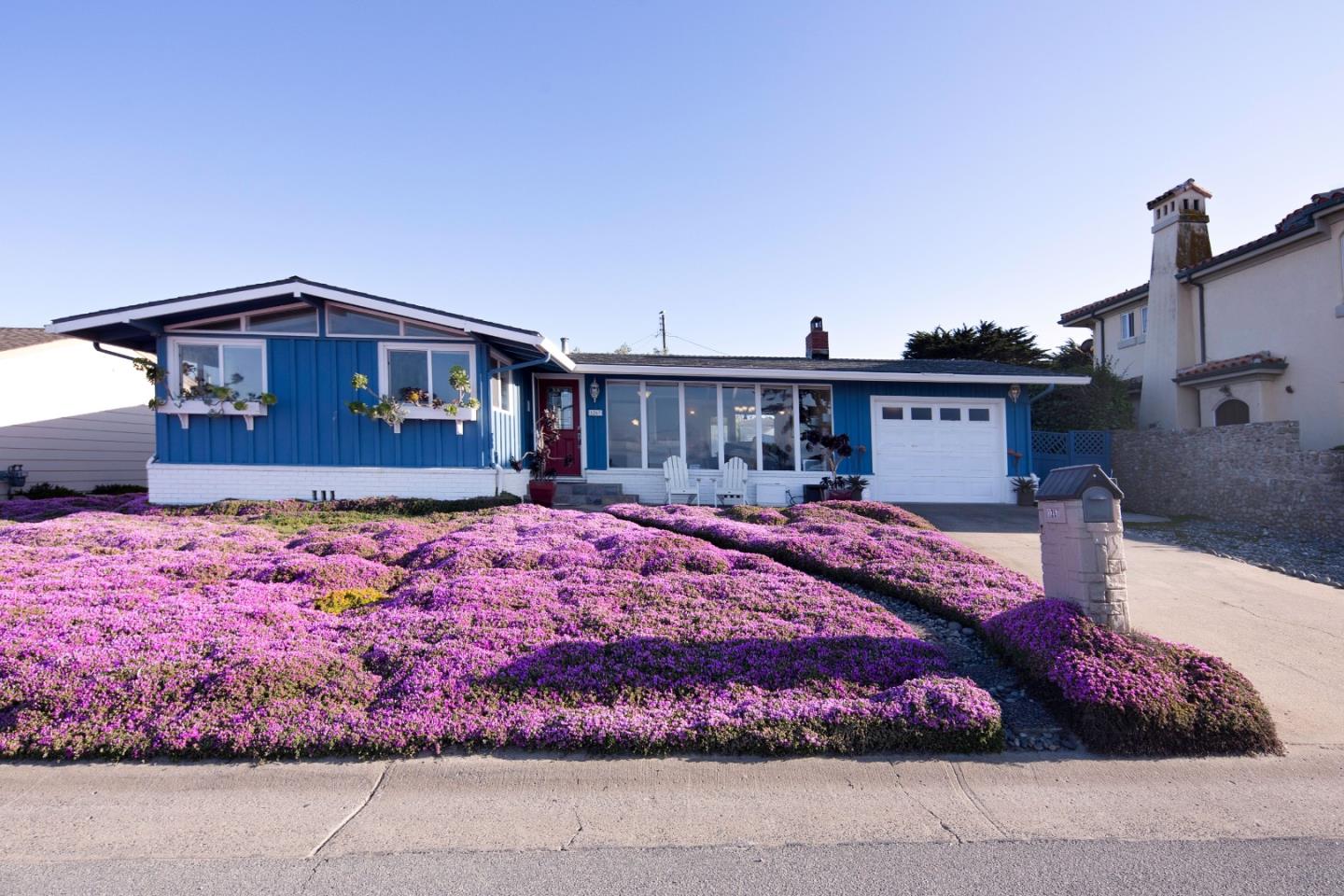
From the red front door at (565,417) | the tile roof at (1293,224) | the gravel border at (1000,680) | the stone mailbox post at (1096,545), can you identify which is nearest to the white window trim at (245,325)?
the red front door at (565,417)

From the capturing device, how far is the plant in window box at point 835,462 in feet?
41.8

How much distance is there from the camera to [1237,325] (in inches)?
628

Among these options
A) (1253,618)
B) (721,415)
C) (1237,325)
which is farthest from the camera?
(1237,325)

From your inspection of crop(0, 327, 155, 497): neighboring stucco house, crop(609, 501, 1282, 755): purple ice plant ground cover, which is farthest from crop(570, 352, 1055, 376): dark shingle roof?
crop(0, 327, 155, 497): neighboring stucco house

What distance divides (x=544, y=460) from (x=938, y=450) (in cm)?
777

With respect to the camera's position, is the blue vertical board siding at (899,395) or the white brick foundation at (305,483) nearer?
the white brick foundation at (305,483)

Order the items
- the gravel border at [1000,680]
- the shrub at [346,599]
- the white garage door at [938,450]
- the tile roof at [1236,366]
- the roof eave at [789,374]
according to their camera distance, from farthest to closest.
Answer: the tile roof at [1236,366] → the white garage door at [938,450] → the roof eave at [789,374] → the shrub at [346,599] → the gravel border at [1000,680]

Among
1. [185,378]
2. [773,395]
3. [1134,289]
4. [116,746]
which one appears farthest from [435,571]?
[1134,289]

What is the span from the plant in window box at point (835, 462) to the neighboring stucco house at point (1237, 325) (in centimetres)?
898

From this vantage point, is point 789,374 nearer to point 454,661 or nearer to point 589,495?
point 589,495

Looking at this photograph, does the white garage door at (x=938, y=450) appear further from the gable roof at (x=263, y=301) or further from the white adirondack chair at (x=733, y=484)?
the gable roof at (x=263, y=301)

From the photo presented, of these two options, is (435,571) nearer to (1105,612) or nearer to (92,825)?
(92,825)

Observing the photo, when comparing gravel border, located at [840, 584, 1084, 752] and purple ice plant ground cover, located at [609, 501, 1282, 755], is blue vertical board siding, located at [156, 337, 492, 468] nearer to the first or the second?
purple ice plant ground cover, located at [609, 501, 1282, 755]

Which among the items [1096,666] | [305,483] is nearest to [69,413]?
[305,483]
